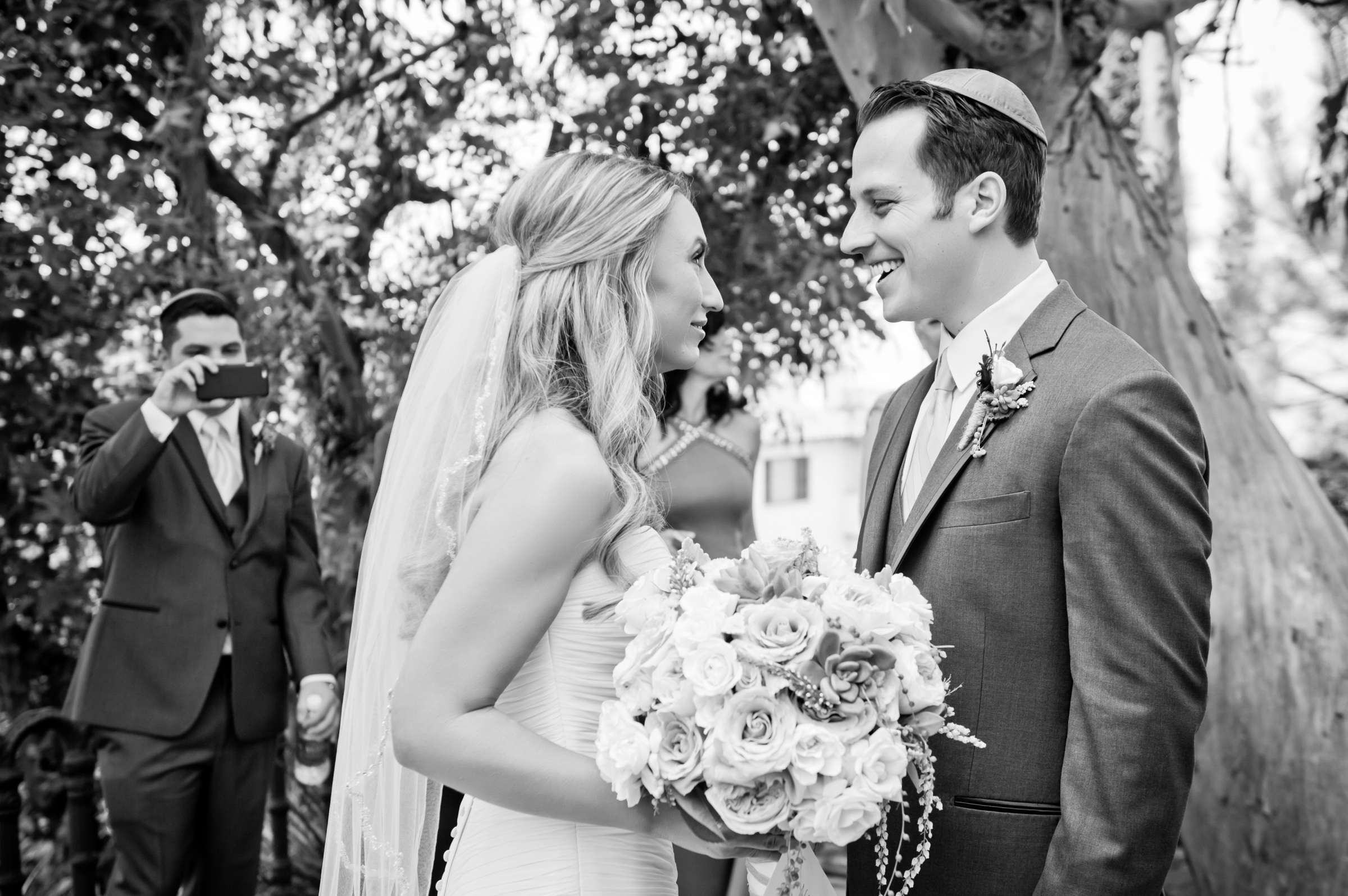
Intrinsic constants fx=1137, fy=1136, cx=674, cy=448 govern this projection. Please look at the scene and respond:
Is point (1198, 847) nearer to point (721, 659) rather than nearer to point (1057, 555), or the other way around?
point (1057, 555)

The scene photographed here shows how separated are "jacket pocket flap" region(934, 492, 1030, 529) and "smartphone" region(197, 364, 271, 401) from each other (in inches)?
101

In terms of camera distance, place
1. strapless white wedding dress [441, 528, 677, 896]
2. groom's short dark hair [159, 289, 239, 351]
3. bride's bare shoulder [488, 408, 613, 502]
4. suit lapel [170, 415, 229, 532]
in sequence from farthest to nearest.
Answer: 1. groom's short dark hair [159, 289, 239, 351]
2. suit lapel [170, 415, 229, 532]
3. strapless white wedding dress [441, 528, 677, 896]
4. bride's bare shoulder [488, 408, 613, 502]

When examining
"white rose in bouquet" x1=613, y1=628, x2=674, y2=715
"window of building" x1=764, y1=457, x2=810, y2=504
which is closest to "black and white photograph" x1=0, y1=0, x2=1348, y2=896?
"white rose in bouquet" x1=613, y1=628, x2=674, y2=715

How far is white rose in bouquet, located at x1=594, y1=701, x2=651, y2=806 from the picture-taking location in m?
1.65

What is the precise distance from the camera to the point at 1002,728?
6.12 ft

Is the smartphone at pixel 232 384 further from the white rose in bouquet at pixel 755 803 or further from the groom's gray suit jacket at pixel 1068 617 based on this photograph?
the white rose in bouquet at pixel 755 803

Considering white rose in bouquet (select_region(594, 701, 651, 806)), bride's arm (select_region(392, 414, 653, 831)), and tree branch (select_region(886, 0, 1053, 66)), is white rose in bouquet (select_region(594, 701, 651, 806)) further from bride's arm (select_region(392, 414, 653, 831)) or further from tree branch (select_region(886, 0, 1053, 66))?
tree branch (select_region(886, 0, 1053, 66))

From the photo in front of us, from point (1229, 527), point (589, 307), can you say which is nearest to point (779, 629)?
point (589, 307)

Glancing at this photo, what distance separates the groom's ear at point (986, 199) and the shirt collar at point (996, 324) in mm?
138

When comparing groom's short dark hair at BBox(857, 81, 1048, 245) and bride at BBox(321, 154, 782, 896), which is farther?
groom's short dark hair at BBox(857, 81, 1048, 245)

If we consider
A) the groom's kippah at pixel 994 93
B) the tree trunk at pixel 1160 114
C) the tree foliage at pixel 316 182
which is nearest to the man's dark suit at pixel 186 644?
the tree foliage at pixel 316 182

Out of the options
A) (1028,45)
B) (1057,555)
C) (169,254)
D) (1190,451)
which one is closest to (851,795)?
(1057,555)

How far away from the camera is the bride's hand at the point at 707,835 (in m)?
1.65

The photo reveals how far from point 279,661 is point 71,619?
2062mm
